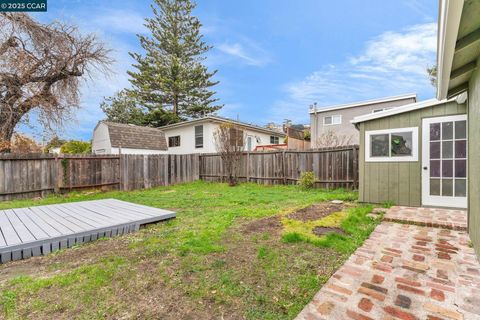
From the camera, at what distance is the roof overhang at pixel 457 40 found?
59.7 inches

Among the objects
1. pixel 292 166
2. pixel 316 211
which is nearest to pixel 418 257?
pixel 316 211

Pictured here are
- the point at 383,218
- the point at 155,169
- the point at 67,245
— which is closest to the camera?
the point at 67,245

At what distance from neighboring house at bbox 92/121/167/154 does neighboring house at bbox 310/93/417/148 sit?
37.4ft

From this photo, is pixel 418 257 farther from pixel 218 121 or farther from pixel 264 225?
pixel 218 121

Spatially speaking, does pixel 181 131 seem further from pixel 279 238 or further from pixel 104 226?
pixel 279 238

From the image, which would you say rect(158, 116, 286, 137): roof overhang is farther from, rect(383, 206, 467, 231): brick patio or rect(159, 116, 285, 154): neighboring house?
rect(383, 206, 467, 231): brick patio

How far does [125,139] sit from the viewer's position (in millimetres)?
14250

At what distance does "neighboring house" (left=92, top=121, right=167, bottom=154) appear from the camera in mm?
13859

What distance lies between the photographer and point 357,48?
12.5 meters

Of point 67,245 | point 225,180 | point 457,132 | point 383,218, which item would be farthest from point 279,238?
point 225,180

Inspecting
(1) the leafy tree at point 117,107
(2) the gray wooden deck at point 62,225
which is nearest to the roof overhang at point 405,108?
(2) the gray wooden deck at point 62,225

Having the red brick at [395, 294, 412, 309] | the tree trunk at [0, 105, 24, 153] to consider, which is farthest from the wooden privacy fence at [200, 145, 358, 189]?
the tree trunk at [0, 105, 24, 153]

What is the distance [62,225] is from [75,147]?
711 inches

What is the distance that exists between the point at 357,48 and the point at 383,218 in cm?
1164
